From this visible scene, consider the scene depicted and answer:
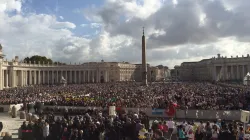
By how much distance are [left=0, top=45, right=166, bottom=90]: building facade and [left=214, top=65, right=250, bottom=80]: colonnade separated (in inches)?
2118

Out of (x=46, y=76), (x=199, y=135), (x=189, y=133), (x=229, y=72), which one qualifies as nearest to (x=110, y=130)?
(x=189, y=133)

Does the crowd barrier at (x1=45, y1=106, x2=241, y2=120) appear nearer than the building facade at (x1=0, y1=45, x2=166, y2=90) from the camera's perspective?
Yes

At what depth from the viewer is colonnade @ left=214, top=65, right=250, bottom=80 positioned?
14836 cm

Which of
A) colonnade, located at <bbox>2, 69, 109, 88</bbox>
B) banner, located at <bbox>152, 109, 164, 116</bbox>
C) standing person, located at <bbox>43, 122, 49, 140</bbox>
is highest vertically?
colonnade, located at <bbox>2, 69, 109, 88</bbox>

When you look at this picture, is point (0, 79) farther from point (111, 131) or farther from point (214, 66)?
point (214, 66)

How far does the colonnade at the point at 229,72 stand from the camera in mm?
148363

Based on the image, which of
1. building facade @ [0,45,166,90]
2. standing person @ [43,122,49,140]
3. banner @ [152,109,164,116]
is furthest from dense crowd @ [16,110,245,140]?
building facade @ [0,45,166,90]

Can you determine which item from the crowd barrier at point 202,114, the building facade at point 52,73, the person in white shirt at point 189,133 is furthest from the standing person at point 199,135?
the building facade at point 52,73

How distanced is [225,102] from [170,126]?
1522 cm

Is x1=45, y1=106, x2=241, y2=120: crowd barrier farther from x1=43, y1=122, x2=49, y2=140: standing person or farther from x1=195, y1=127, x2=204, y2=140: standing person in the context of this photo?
x1=43, y1=122, x2=49, y2=140: standing person

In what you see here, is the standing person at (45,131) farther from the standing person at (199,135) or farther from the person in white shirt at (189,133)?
the standing person at (199,135)

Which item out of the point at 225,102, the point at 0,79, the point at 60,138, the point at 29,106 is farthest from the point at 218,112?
the point at 0,79

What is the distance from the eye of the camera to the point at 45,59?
155250 mm

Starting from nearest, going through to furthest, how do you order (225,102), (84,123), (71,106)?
1. (84,123)
2. (225,102)
3. (71,106)
